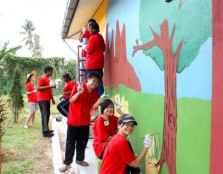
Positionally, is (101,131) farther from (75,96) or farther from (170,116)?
(170,116)

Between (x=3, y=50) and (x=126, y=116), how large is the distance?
17177mm

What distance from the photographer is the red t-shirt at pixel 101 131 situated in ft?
11.7

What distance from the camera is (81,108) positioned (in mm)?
4309

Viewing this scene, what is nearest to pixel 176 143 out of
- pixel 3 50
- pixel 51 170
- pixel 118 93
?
pixel 118 93

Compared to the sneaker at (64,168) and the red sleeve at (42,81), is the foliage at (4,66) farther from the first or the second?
the sneaker at (64,168)

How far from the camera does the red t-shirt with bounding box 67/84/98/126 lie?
4258 millimetres

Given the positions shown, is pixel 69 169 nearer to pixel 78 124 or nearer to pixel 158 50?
pixel 78 124

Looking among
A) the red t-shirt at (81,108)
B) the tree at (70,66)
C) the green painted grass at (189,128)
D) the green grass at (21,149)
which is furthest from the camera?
the tree at (70,66)

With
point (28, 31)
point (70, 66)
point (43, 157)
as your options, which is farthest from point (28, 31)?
point (43, 157)

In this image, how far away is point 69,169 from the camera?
4750mm

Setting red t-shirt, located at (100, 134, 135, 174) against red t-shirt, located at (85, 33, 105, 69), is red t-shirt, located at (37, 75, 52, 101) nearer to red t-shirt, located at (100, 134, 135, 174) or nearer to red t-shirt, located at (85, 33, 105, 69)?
red t-shirt, located at (85, 33, 105, 69)

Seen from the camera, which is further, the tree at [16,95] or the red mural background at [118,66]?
the tree at [16,95]

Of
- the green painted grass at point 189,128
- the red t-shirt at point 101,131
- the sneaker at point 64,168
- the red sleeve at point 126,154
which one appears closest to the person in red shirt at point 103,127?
the red t-shirt at point 101,131

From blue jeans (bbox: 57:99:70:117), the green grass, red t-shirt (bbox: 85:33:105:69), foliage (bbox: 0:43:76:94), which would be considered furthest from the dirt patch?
foliage (bbox: 0:43:76:94)
